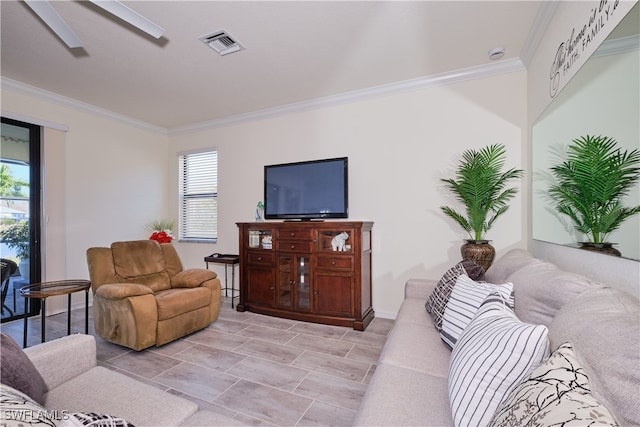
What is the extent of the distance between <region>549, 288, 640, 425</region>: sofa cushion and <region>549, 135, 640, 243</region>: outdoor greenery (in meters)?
0.50

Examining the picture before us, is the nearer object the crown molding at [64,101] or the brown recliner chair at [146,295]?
the brown recliner chair at [146,295]

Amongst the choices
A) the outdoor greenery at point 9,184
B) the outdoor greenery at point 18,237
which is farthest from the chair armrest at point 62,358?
the outdoor greenery at point 9,184

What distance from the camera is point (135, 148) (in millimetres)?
4344

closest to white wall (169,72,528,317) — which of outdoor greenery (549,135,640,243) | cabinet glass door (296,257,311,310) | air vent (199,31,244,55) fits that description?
cabinet glass door (296,257,311,310)

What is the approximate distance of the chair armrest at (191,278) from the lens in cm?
295

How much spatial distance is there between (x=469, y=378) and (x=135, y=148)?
5.05m

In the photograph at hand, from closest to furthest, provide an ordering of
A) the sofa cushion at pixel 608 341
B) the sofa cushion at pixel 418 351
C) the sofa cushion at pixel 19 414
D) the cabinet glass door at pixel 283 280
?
the sofa cushion at pixel 19 414
the sofa cushion at pixel 608 341
the sofa cushion at pixel 418 351
the cabinet glass door at pixel 283 280

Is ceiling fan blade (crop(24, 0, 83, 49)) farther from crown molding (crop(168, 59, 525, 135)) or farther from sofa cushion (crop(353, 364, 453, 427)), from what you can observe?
sofa cushion (crop(353, 364, 453, 427))

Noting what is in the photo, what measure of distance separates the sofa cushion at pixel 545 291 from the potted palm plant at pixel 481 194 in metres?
1.07

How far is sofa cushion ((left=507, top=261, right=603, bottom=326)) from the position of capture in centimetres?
109

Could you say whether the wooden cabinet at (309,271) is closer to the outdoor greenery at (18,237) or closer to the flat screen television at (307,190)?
the flat screen television at (307,190)

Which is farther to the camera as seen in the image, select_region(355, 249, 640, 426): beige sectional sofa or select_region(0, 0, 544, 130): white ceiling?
select_region(0, 0, 544, 130): white ceiling

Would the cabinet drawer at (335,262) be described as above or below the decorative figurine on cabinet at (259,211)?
below

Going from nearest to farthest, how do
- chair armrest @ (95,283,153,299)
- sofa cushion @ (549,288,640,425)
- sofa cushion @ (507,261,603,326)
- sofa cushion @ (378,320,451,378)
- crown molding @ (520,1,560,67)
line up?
sofa cushion @ (549,288,640,425) < sofa cushion @ (507,261,603,326) < sofa cushion @ (378,320,451,378) < crown molding @ (520,1,560,67) < chair armrest @ (95,283,153,299)
